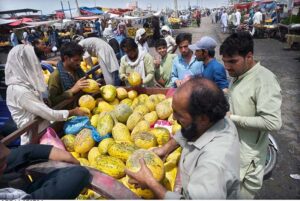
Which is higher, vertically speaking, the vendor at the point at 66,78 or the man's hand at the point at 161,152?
the vendor at the point at 66,78

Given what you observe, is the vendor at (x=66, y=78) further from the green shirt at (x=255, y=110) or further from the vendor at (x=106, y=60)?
the green shirt at (x=255, y=110)

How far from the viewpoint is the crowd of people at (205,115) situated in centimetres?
153

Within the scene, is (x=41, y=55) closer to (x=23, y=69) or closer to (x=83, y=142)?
(x=23, y=69)

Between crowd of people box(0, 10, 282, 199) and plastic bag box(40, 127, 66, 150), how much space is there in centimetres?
18

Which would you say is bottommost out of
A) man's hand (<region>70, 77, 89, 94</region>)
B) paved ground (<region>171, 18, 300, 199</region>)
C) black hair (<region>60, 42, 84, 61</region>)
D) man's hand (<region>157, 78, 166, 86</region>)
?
paved ground (<region>171, 18, 300, 199</region>)

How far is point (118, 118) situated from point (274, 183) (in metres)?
2.67

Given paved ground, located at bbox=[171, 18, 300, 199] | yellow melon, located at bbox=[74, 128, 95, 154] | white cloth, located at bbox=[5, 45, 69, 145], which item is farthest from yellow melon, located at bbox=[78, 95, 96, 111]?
paved ground, located at bbox=[171, 18, 300, 199]

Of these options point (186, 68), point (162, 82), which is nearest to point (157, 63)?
point (162, 82)

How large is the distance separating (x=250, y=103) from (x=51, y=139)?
2.12m

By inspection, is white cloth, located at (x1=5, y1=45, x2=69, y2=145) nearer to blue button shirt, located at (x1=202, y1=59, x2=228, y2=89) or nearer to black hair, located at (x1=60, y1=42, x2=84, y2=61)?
black hair, located at (x1=60, y1=42, x2=84, y2=61)

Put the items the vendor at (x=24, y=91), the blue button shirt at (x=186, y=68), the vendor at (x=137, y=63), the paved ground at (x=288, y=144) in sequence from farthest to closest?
the vendor at (x=137, y=63) < the blue button shirt at (x=186, y=68) < the paved ground at (x=288, y=144) < the vendor at (x=24, y=91)

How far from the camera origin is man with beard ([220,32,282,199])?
2117mm

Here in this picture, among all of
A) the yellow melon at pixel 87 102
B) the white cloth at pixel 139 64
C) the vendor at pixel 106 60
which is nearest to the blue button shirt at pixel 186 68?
the white cloth at pixel 139 64

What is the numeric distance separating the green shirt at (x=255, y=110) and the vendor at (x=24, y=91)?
6.59 feet
